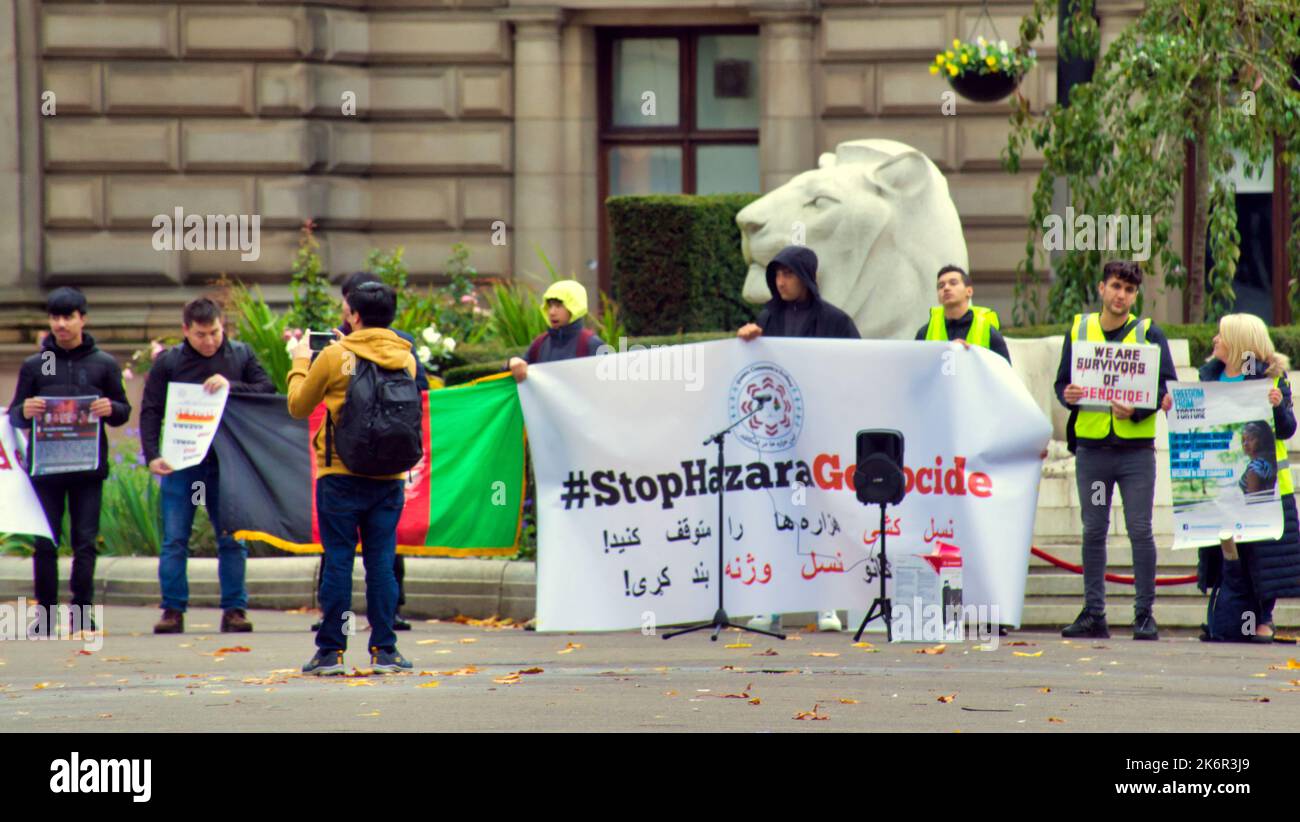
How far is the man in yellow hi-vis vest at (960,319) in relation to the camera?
497 inches

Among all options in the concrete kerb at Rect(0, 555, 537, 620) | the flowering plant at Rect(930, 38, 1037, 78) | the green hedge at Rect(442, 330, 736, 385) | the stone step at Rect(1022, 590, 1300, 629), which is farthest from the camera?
the flowering plant at Rect(930, 38, 1037, 78)

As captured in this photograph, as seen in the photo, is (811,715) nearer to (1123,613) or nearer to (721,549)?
(721,549)

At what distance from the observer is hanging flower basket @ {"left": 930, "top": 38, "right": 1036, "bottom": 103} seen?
19.9 m

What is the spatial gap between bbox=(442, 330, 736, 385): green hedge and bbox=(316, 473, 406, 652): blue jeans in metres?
4.64

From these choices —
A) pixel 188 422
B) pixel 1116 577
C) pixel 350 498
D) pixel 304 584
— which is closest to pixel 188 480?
pixel 188 422

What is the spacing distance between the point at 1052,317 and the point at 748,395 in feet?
23.3

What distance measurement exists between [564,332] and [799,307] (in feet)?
5.15

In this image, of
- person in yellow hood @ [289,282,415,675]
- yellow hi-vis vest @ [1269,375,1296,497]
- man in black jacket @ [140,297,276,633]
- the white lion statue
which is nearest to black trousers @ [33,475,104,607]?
man in black jacket @ [140,297,276,633]

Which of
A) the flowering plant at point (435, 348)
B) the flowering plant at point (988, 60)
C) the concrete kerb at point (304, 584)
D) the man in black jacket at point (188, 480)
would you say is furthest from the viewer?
the flowering plant at point (988, 60)

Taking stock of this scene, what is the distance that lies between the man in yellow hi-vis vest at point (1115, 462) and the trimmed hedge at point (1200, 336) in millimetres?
3650

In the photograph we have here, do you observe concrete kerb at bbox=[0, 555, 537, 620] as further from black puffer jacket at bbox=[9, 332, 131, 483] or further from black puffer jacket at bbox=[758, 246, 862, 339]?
black puffer jacket at bbox=[758, 246, 862, 339]

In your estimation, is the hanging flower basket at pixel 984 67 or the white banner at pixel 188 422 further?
the hanging flower basket at pixel 984 67

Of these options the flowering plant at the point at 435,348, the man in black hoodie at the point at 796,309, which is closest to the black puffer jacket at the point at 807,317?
the man in black hoodie at the point at 796,309

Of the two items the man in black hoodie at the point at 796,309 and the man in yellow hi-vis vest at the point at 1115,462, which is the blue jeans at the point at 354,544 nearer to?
the man in black hoodie at the point at 796,309
